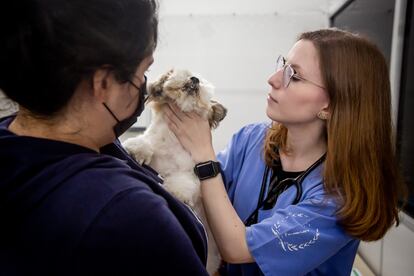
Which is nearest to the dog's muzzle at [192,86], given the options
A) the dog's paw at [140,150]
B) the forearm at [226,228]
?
the dog's paw at [140,150]

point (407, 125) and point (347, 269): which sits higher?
point (407, 125)

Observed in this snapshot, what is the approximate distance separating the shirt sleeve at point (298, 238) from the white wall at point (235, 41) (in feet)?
7.33

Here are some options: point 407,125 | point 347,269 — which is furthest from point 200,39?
point 347,269

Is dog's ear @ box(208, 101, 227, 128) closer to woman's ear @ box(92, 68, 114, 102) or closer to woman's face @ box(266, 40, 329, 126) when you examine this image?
woman's face @ box(266, 40, 329, 126)

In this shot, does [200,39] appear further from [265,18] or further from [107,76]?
[107,76]

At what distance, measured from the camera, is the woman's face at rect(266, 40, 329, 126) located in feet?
3.86

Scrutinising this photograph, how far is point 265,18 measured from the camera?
10.4ft

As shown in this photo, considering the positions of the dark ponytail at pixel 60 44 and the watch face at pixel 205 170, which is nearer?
the dark ponytail at pixel 60 44

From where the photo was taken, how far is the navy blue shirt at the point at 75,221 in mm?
565

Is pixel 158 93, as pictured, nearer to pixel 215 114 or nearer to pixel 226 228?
pixel 215 114

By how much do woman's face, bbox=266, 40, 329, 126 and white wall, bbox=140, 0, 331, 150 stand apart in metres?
2.03

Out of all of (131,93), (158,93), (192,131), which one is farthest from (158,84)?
(131,93)

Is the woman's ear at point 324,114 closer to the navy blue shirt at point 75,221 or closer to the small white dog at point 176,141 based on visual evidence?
the small white dog at point 176,141

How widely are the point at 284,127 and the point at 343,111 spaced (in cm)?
28
